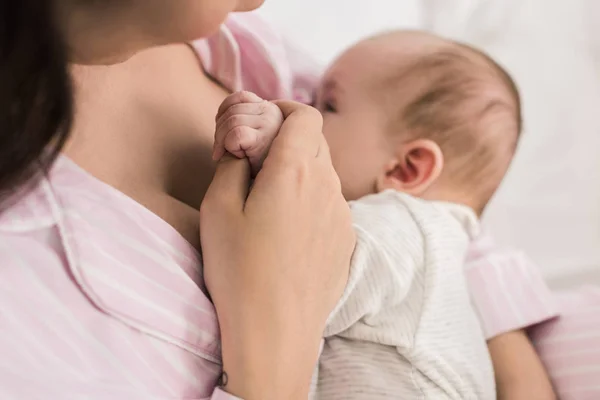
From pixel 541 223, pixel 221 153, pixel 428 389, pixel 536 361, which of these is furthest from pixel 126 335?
pixel 541 223

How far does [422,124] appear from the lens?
0.94 meters

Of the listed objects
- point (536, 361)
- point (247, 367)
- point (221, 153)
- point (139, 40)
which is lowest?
point (536, 361)

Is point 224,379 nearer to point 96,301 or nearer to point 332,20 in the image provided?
point 96,301

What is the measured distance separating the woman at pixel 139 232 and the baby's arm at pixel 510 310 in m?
0.31

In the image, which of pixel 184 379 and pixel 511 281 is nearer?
pixel 184 379

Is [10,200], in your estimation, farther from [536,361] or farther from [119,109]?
[536,361]

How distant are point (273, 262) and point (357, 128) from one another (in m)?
0.40

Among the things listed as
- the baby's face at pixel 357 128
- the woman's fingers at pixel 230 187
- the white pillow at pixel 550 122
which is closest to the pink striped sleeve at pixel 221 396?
the woman's fingers at pixel 230 187

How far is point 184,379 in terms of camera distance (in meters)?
0.58

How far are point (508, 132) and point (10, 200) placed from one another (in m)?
0.73

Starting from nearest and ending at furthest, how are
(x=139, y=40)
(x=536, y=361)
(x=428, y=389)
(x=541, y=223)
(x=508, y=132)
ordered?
1. (x=139, y=40)
2. (x=428, y=389)
3. (x=536, y=361)
4. (x=508, y=132)
5. (x=541, y=223)

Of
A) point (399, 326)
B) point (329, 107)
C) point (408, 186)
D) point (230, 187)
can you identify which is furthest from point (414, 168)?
point (230, 187)

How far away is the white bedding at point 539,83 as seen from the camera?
1.22 m

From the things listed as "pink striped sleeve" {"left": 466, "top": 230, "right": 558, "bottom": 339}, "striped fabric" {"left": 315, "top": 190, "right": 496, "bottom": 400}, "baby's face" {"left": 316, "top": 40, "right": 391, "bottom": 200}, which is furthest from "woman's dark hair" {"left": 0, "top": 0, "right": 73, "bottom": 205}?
"pink striped sleeve" {"left": 466, "top": 230, "right": 558, "bottom": 339}
